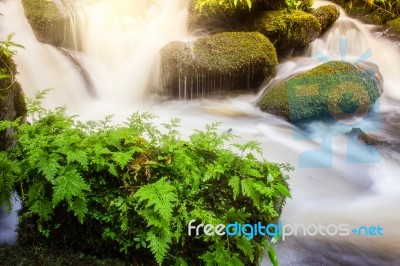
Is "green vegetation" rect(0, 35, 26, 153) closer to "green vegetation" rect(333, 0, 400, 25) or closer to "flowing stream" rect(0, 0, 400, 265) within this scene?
"flowing stream" rect(0, 0, 400, 265)

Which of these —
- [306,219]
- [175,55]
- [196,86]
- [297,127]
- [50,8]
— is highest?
[50,8]

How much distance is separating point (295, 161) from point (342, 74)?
274 centimetres

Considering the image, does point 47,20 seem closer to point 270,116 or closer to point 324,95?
point 270,116

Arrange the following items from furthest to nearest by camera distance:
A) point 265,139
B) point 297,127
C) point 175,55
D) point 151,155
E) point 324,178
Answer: point 175,55
point 297,127
point 265,139
point 324,178
point 151,155

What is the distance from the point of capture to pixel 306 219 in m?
4.12

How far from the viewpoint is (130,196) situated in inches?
101

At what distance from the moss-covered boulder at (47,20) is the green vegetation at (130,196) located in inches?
214

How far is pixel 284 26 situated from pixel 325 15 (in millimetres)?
2373

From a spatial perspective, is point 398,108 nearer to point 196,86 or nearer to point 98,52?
point 196,86

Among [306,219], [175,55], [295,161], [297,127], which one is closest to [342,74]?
[297,127]

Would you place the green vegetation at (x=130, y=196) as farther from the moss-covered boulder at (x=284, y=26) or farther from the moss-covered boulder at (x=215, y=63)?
the moss-covered boulder at (x=284, y=26)

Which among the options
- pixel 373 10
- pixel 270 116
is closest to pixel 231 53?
pixel 270 116

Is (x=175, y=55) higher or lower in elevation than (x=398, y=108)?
higher

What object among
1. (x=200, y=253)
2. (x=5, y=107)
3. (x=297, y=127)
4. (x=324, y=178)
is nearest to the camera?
(x=200, y=253)
